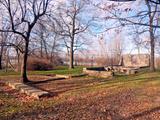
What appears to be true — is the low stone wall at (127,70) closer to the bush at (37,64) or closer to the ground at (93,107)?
the bush at (37,64)

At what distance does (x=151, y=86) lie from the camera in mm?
15430

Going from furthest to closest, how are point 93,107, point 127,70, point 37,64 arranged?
point 37,64
point 127,70
point 93,107

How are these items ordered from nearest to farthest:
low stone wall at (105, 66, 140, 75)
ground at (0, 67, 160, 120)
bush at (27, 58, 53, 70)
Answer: ground at (0, 67, 160, 120) < low stone wall at (105, 66, 140, 75) < bush at (27, 58, 53, 70)

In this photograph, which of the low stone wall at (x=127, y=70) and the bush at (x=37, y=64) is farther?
the bush at (x=37, y=64)

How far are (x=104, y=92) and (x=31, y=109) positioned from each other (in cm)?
436

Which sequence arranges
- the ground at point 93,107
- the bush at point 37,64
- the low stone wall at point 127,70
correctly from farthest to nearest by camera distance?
1. the bush at point 37,64
2. the low stone wall at point 127,70
3. the ground at point 93,107

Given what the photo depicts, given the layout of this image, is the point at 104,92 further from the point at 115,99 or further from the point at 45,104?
the point at 45,104

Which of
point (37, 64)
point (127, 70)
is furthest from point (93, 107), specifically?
point (37, 64)

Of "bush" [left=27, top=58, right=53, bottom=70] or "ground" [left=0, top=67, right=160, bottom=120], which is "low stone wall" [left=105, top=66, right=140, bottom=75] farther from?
"ground" [left=0, top=67, right=160, bottom=120]

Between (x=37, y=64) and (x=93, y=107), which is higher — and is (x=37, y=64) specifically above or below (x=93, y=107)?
above

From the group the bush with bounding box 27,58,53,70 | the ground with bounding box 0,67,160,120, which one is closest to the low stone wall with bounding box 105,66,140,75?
the bush with bounding box 27,58,53,70

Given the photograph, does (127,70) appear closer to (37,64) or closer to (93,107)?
A: (37,64)

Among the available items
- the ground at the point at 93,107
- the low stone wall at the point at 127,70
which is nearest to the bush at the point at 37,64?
the low stone wall at the point at 127,70

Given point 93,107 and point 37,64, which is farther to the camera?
point 37,64
